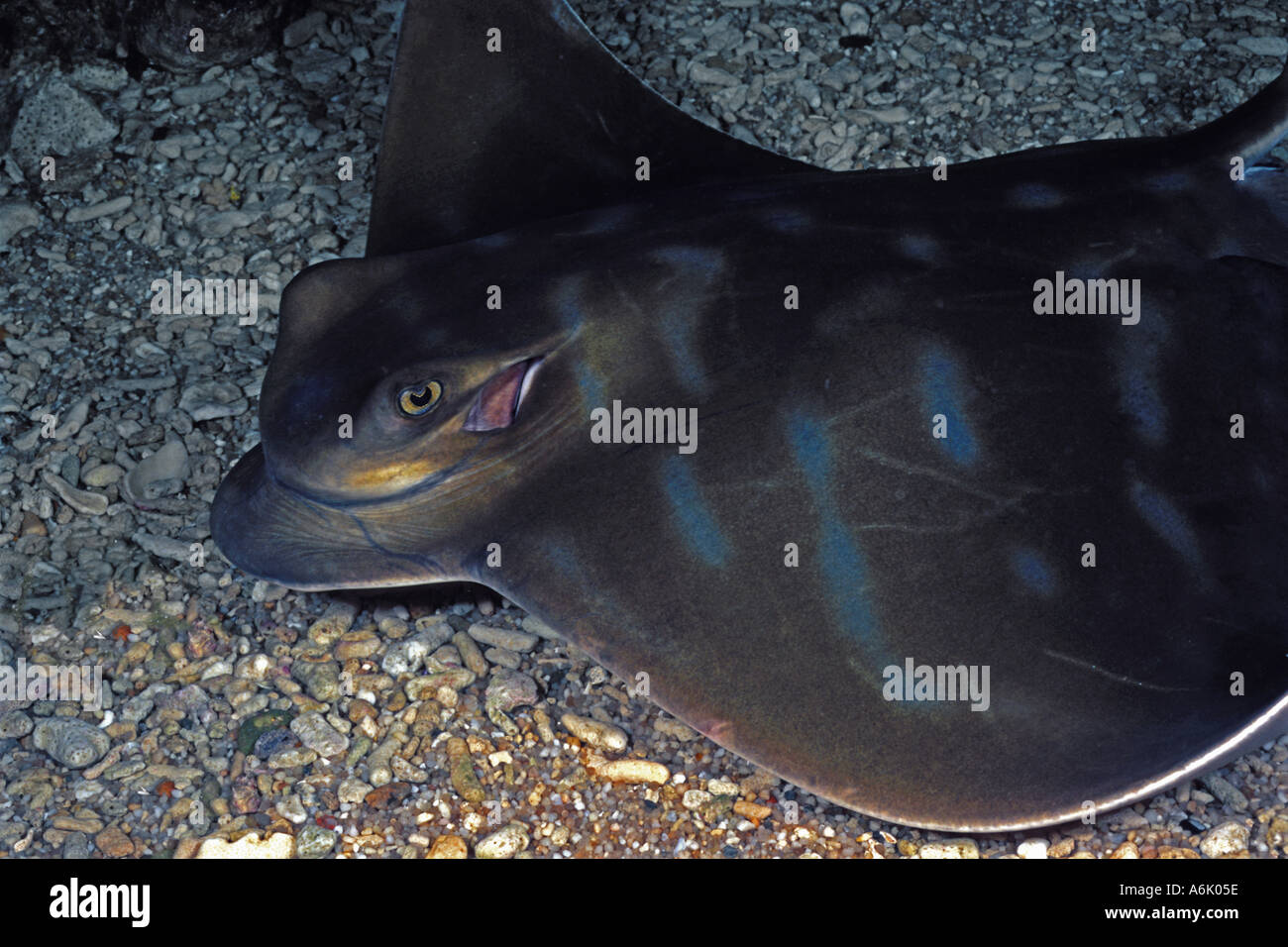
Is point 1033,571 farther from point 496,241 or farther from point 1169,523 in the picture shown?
point 496,241

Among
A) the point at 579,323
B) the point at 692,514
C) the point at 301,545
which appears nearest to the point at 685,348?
the point at 579,323

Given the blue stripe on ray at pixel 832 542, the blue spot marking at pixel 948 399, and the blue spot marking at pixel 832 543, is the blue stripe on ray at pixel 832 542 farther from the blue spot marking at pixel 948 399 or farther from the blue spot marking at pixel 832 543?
the blue spot marking at pixel 948 399

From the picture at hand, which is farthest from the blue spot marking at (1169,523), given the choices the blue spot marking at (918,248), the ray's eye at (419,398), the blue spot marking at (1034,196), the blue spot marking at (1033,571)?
the ray's eye at (419,398)

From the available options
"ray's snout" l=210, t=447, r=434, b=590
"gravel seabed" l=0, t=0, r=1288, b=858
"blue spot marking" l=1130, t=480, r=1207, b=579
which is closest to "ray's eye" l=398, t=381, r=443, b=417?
"ray's snout" l=210, t=447, r=434, b=590

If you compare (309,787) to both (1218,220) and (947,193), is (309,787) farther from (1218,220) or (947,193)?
(1218,220)

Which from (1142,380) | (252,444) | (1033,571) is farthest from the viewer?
(252,444)

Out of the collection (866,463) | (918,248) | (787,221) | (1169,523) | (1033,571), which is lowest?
(1033,571)
